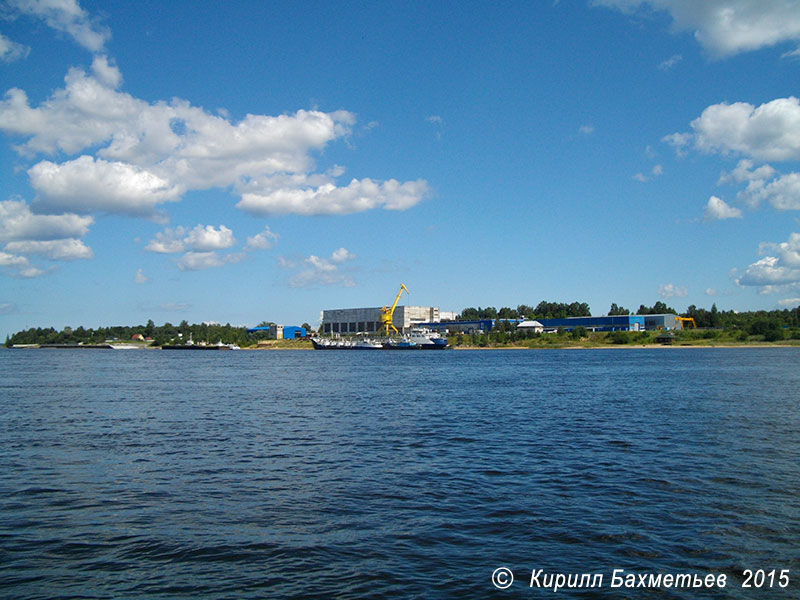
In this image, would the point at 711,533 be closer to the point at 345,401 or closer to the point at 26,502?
the point at 26,502

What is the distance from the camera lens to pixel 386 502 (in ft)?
56.1

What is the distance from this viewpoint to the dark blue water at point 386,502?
476 inches

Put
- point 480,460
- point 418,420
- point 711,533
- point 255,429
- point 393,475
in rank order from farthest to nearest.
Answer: point 418,420 → point 255,429 → point 480,460 → point 393,475 → point 711,533

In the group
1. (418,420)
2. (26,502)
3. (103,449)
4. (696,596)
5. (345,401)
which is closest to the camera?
(696,596)

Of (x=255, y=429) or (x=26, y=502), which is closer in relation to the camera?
(x=26, y=502)

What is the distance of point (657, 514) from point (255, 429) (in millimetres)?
21167

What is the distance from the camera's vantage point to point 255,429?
103ft

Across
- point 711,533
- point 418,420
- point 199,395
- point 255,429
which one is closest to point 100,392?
point 199,395
